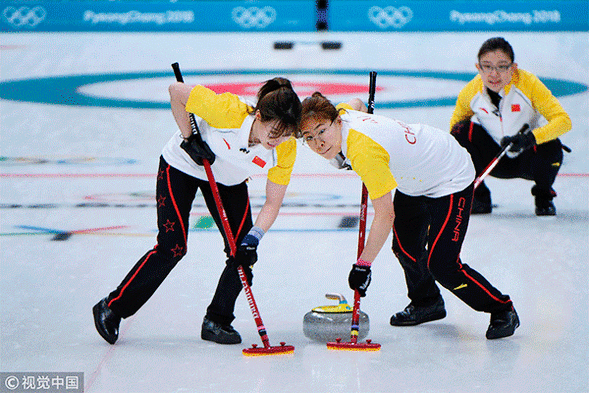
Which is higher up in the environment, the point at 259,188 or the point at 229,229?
the point at 229,229

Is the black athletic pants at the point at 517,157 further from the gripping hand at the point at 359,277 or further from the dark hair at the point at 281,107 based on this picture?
the dark hair at the point at 281,107

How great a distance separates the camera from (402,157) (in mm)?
3406

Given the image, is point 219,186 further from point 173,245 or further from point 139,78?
point 139,78

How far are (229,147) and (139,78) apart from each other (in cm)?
905

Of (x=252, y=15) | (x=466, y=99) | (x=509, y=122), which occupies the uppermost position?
(x=466, y=99)

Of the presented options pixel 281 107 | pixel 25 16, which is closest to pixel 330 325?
pixel 281 107

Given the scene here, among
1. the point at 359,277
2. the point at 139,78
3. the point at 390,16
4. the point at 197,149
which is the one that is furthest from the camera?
the point at 390,16

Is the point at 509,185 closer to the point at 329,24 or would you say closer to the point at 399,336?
the point at 399,336

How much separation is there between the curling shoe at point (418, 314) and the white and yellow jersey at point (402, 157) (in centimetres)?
52

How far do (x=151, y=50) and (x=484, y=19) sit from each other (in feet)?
20.9

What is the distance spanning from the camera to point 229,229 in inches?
140

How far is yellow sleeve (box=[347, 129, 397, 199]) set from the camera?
3176 mm

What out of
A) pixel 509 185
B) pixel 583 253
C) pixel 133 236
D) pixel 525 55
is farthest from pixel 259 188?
pixel 525 55

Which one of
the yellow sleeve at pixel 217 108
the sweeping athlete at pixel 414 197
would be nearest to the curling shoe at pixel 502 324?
the sweeping athlete at pixel 414 197
